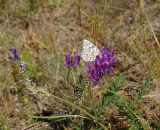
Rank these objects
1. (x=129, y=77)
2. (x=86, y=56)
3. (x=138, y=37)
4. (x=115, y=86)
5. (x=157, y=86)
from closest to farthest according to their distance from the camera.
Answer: (x=86, y=56), (x=115, y=86), (x=157, y=86), (x=129, y=77), (x=138, y=37)

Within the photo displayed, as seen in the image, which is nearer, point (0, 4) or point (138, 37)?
point (138, 37)

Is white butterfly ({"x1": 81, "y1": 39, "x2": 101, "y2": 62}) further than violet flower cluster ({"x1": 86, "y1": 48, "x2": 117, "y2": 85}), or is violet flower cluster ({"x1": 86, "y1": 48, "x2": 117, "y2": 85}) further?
violet flower cluster ({"x1": 86, "y1": 48, "x2": 117, "y2": 85})

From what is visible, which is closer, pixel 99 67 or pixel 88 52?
pixel 88 52

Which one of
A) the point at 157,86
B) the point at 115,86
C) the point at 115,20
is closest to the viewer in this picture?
the point at 115,86

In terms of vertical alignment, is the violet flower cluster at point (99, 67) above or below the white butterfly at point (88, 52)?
below

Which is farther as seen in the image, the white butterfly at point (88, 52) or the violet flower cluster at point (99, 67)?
the violet flower cluster at point (99, 67)

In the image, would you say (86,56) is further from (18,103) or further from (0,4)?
(0,4)

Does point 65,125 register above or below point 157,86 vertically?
below

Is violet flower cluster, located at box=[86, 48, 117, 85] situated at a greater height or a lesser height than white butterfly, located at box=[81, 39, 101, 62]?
lesser

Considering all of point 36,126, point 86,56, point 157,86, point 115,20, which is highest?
point 115,20

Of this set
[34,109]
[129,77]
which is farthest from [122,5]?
[34,109]
